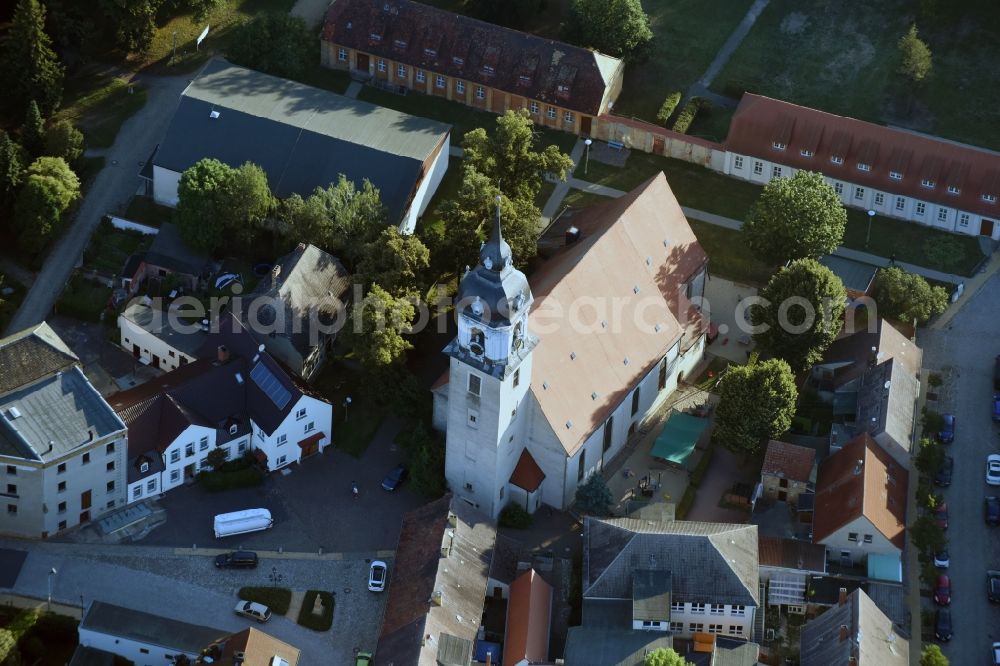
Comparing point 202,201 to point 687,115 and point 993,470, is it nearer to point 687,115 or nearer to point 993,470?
point 687,115

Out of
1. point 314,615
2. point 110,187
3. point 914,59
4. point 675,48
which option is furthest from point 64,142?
point 914,59

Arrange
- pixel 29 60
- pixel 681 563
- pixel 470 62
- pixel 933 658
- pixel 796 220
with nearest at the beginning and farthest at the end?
pixel 933 658
pixel 681 563
pixel 796 220
pixel 29 60
pixel 470 62

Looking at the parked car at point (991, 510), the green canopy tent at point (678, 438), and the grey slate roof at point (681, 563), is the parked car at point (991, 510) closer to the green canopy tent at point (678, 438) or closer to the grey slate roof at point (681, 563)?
the grey slate roof at point (681, 563)

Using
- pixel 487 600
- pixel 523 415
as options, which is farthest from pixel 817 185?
pixel 487 600

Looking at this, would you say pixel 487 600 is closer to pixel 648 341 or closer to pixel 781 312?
pixel 648 341

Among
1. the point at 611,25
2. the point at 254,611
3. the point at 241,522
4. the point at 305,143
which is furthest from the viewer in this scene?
the point at 611,25

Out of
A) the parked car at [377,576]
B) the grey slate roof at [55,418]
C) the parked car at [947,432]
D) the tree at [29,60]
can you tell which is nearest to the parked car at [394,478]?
the parked car at [377,576]
